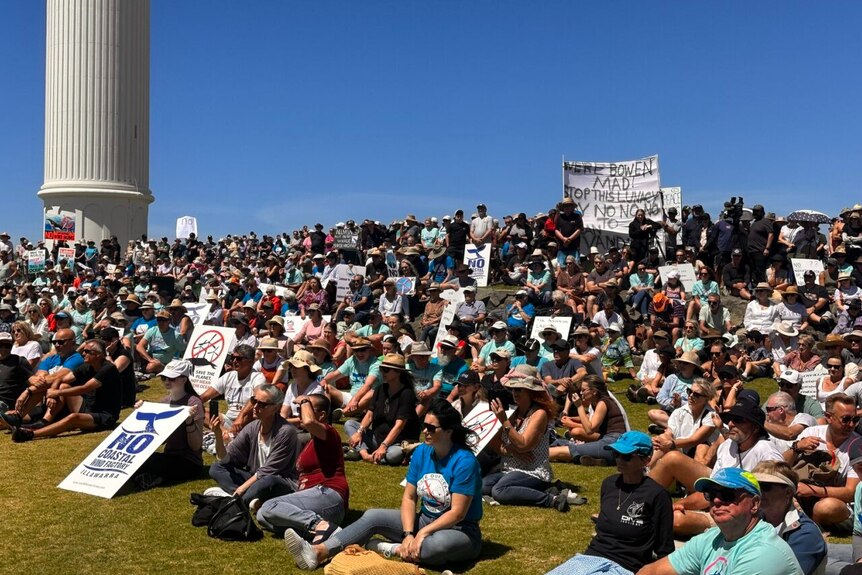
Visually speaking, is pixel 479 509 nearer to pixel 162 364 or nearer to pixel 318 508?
pixel 318 508

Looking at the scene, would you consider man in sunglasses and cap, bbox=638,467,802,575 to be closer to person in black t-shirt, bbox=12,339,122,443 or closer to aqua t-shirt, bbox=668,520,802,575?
aqua t-shirt, bbox=668,520,802,575

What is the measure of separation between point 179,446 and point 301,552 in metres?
3.56

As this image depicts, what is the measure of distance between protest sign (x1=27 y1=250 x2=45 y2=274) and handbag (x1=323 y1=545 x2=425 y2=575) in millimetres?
29551

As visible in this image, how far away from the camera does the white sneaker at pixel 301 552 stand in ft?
24.6

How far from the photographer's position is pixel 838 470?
8.54 m

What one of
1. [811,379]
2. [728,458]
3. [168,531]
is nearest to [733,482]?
[728,458]

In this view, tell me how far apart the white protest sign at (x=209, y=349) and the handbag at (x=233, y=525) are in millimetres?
5869

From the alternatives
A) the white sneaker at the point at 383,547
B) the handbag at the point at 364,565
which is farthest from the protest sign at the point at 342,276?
the handbag at the point at 364,565

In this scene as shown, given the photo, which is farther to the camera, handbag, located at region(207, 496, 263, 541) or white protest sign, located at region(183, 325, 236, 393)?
white protest sign, located at region(183, 325, 236, 393)

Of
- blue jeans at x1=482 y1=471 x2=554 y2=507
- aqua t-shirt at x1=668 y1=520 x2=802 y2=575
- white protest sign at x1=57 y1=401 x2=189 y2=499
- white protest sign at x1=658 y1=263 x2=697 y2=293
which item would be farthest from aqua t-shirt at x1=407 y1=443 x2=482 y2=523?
white protest sign at x1=658 y1=263 x2=697 y2=293

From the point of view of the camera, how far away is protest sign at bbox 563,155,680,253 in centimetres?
2530

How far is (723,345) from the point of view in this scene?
14.8m

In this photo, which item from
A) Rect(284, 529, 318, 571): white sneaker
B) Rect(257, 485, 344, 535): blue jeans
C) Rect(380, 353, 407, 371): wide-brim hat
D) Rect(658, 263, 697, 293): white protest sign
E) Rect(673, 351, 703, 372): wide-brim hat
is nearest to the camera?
Rect(284, 529, 318, 571): white sneaker

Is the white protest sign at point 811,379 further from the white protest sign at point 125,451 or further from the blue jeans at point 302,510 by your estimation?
the white protest sign at point 125,451
